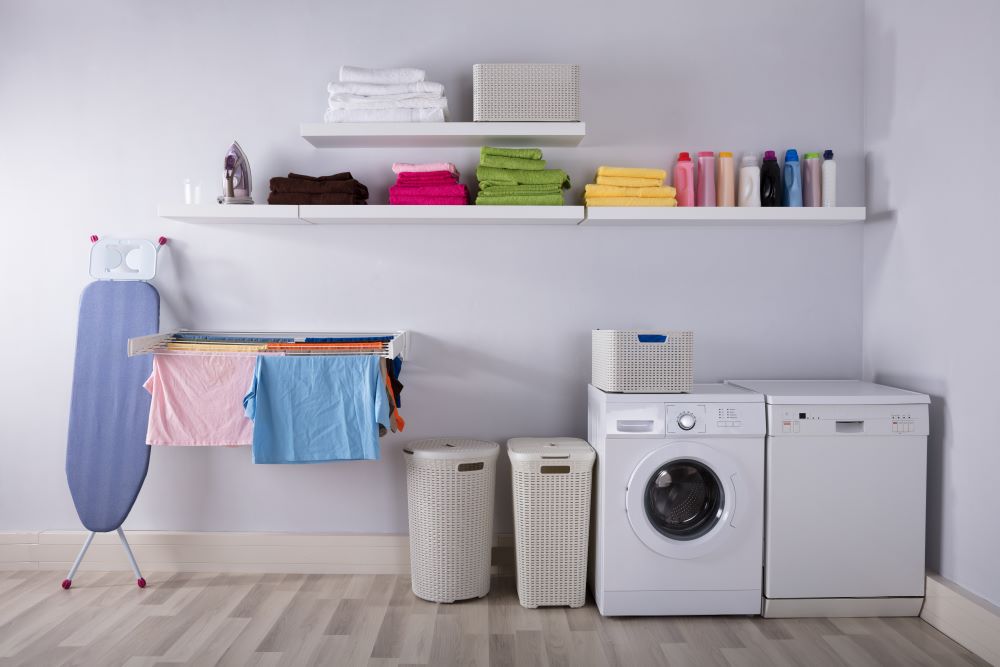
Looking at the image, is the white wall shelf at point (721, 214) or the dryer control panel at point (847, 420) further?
the white wall shelf at point (721, 214)

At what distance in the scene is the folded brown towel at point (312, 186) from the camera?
2.91 metres

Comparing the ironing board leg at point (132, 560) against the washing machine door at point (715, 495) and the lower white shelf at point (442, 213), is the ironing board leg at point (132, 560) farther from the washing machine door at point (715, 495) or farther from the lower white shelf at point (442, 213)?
the washing machine door at point (715, 495)

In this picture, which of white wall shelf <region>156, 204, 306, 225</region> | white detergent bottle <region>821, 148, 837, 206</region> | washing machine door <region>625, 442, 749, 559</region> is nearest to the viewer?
washing machine door <region>625, 442, 749, 559</region>

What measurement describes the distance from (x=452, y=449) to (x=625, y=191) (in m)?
1.21

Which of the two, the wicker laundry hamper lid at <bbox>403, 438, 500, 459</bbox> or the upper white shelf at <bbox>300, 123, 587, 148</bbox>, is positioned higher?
the upper white shelf at <bbox>300, 123, 587, 148</bbox>

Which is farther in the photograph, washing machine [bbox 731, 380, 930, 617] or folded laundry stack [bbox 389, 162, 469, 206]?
folded laundry stack [bbox 389, 162, 469, 206]

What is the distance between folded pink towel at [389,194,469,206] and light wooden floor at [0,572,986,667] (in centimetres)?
154

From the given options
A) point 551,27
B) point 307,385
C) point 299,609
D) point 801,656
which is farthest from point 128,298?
point 801,656

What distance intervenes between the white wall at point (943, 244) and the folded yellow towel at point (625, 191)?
35.3 inches

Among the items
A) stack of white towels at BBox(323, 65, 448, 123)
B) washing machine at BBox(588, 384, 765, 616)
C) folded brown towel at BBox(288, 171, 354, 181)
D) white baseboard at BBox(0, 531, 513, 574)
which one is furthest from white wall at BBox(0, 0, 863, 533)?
washing machine at BBox(588, 384, 765, 616)

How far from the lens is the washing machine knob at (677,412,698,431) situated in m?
2.64

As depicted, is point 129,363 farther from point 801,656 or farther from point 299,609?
point 801,656

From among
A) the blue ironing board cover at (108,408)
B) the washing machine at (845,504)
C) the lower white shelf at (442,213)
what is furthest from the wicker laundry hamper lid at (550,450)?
the blue ironing board cover at (108,408)

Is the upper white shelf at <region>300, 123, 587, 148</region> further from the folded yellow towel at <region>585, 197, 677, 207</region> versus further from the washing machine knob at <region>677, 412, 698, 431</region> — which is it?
the washing machine knob at <region>677, 412, 698, 431</region>
